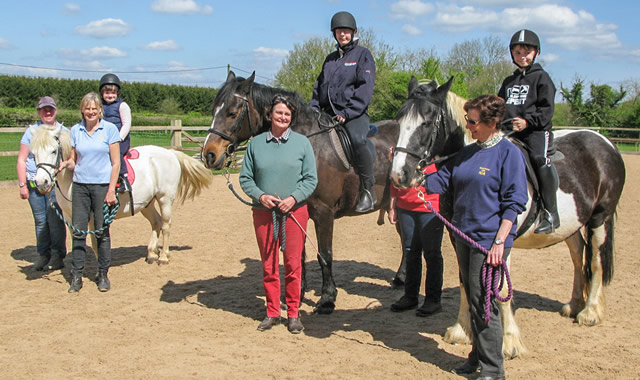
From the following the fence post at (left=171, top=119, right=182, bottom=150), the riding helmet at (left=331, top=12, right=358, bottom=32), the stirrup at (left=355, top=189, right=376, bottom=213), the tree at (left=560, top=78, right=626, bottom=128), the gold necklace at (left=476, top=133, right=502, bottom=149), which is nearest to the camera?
the gold necklace at (left=476, top=133, right=502, bottom=149)

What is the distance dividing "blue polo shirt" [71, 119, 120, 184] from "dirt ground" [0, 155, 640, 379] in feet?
4.20

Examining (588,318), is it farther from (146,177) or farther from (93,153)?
(146,177)

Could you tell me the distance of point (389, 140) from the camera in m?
5.84

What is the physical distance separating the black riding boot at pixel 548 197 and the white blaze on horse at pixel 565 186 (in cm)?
6

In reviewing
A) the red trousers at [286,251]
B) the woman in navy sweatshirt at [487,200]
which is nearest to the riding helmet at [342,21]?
the red trousers at [286,251]

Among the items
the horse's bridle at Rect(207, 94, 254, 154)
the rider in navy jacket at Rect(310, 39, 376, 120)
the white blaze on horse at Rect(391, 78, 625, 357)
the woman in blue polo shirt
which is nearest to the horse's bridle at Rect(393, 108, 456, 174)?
the white blaze on horse at Rect(391, 78, 625, 357)

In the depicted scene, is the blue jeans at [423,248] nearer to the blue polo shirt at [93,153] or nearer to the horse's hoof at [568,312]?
the horse's hoof at [568,312]

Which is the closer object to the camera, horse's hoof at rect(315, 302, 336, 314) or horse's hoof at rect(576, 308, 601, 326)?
horse's hoof at rect(576, 308, 601, 326)

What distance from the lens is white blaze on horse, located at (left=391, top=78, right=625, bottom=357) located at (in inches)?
146

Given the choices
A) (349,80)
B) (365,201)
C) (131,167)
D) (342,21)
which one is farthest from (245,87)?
(131,167)

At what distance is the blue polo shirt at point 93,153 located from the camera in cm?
549

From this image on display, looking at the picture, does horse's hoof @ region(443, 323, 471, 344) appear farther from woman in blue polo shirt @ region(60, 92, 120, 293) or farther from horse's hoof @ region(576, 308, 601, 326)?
woman in blue polo shirt @ region(60, 92, 120, 293)

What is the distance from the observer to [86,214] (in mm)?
5613

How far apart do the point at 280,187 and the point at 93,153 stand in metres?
2.47
